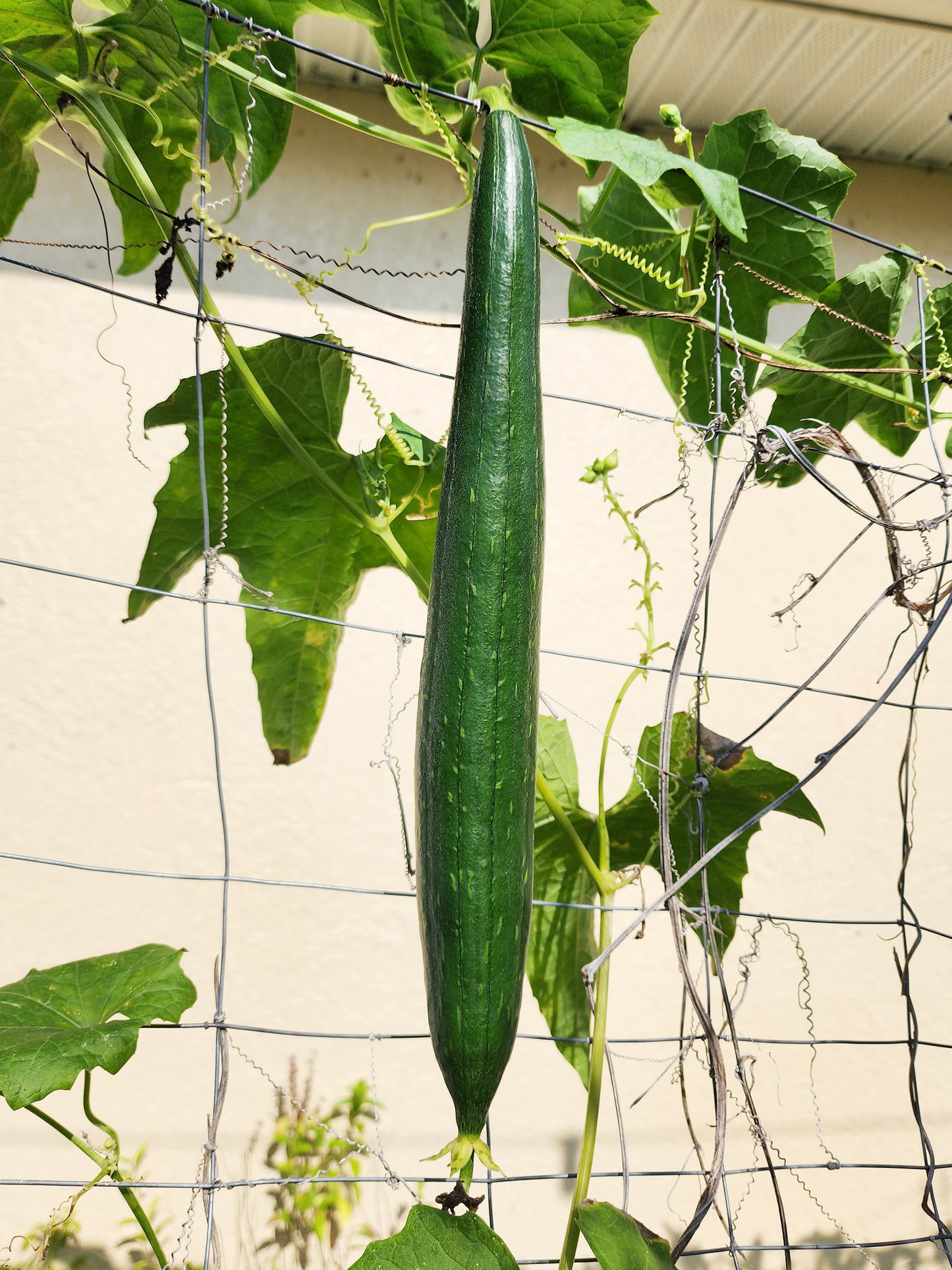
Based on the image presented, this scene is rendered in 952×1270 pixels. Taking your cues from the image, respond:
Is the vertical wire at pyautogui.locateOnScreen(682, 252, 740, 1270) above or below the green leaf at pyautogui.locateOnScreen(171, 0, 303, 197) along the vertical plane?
below

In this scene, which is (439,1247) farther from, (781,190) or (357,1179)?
(781,190)

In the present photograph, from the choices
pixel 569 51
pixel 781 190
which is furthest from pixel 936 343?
pixel 569 51

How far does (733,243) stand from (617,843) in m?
0.50

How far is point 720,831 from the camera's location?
75 cm

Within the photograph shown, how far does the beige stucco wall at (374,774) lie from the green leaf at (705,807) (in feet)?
1.35

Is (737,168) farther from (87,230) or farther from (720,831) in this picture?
(87,230)

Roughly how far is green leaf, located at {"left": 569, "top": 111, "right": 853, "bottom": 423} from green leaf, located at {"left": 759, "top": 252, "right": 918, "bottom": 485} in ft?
0.09

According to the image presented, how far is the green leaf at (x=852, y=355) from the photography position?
2.40 feet

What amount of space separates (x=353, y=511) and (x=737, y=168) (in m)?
0.39

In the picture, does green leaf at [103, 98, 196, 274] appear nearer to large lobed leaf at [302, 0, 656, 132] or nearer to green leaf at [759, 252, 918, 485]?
large lobed leaf at [302, 0, 656, 132]

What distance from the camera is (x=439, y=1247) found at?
0.48m

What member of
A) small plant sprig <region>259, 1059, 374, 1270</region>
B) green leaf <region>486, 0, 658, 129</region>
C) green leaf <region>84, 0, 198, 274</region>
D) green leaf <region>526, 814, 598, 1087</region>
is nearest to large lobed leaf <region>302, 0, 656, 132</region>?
green leaf <region>486, 0, 658, 129</region>

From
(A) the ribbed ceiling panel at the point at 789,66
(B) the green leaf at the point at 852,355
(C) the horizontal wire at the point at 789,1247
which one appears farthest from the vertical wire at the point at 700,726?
(A) the ribbed ceiling panel at the point at 789,66

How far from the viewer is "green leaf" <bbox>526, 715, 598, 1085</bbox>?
0.73m
